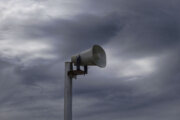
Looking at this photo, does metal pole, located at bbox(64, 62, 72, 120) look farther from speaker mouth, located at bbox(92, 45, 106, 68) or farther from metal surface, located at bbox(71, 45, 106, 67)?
speaker mouth, located at bbox(92, 45, 106, 68)

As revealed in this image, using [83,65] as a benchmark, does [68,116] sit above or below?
below

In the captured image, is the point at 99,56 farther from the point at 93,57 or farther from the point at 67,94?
the point at 67,94

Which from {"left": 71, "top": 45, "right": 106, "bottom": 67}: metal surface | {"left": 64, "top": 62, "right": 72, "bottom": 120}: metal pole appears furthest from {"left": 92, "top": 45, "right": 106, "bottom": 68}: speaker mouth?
{"left": 64, "top": 62, "right": 72, "bottom": 120}: metal pole

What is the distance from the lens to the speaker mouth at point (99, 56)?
22.2 m

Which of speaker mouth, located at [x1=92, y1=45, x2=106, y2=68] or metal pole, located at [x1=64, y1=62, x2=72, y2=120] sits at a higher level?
speaker mouth, located at [x1=92, y1=45, x2=106, y2=68]

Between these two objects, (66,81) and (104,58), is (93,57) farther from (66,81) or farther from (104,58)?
(66,81)

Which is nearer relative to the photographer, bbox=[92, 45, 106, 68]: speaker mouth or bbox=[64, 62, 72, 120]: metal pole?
bbox=[92, 45, 106, 68]: speaker mouth

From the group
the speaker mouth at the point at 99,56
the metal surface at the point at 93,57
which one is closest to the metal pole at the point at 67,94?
the metal surface at the point at 93,57

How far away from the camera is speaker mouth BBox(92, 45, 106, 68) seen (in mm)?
22219

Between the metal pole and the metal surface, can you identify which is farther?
the metal pole

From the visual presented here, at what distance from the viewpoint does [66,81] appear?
2327 centimetres

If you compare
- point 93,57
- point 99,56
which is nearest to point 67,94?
point 93,57

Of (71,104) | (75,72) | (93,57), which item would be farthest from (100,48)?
(71,104)

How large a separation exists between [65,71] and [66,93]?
61.3 inches
